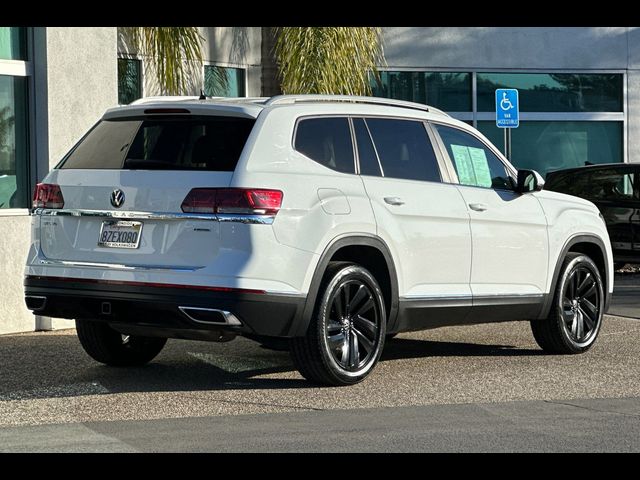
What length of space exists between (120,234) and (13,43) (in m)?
4.62

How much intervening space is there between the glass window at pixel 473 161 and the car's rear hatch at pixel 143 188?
2.03m

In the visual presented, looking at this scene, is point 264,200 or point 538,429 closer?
point 538,429

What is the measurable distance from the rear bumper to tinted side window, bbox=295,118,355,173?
1.00 metres

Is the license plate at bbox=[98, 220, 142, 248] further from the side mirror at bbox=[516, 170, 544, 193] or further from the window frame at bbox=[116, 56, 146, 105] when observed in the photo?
the window frame at bbox=[116, 56, 146, 105]

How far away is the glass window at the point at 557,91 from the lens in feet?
79.7

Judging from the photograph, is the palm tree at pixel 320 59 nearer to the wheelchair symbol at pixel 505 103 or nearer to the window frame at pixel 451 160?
the wheelchair symbol at pixel 505 103

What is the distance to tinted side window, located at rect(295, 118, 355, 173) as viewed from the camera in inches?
357

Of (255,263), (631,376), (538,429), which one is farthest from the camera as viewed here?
(631,376)

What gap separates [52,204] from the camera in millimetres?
9109

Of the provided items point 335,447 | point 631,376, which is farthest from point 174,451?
point 631,376

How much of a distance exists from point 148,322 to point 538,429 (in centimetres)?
250

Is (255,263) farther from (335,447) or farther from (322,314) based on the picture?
(335,447)

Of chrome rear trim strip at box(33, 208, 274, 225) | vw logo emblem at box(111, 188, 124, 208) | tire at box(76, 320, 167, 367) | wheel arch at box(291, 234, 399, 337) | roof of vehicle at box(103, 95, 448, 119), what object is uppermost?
roof of vehicle at box(103, 95, 448, 119)

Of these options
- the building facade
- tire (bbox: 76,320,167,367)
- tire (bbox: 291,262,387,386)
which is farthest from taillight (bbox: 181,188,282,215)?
the building facade
